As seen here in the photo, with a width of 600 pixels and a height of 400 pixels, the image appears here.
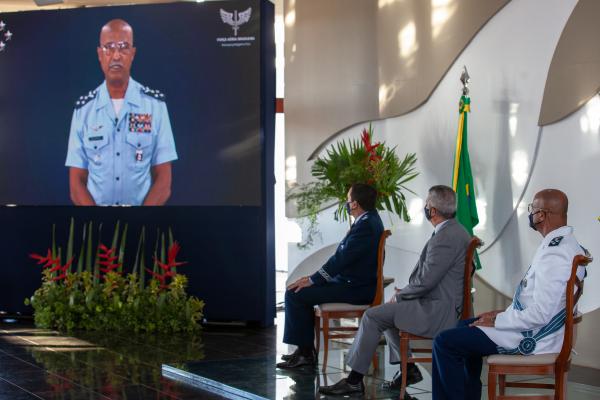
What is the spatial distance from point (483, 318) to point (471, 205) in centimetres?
232

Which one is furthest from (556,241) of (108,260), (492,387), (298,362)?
(108,260)

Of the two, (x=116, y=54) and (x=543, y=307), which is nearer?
(x=543, y=307)

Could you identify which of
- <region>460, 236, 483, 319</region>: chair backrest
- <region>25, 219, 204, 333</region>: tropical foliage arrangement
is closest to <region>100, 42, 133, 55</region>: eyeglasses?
<region>25, 219, 204, 333</region>: tropical foliage arrangement

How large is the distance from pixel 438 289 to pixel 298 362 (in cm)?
134

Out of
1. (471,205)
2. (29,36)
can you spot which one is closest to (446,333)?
(471,205)

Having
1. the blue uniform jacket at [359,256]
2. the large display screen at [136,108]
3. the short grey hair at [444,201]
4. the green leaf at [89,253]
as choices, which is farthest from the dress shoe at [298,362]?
the green leaf at [89,253]

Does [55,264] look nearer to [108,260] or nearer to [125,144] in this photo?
[108,260]

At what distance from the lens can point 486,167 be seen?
6.43 metres

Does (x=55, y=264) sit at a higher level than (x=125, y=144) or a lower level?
lower

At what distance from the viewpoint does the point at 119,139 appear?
25.8 ft

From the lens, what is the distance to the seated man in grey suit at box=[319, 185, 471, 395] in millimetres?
4625

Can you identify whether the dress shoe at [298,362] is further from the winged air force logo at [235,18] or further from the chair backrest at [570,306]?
the winged air force logo at [235,18]

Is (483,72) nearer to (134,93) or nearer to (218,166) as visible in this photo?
(218,166)

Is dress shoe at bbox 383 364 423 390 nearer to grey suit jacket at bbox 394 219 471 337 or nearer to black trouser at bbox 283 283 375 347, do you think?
black trouser at bbox 283 283 375 347
